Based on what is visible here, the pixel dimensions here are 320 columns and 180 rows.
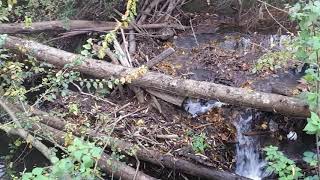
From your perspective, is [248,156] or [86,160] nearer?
[86,160]

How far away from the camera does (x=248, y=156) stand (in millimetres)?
5590

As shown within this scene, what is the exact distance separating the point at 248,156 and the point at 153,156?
4.16 ft

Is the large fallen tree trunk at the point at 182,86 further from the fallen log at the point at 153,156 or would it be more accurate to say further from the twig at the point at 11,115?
the twig at the point at 11,115

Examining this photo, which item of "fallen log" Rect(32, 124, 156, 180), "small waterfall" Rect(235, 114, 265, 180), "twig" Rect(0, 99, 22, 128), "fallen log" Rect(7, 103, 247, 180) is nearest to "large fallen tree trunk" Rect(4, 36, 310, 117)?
"small waterfall" Rect(235, 114, 265, 180)

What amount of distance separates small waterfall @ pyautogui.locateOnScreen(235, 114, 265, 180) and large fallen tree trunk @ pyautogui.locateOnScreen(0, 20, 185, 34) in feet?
9.67

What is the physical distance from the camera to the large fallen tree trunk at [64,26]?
7.12 meters

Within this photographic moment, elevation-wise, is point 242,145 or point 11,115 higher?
point 11,115

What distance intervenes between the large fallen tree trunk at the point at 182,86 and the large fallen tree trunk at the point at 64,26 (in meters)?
0.51

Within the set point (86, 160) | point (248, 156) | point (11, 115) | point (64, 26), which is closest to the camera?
point (86, 160)

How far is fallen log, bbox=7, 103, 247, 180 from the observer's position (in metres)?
4.98

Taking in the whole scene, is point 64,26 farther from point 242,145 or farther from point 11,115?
point 242,145

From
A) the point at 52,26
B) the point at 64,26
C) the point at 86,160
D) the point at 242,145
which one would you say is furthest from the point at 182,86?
the point at 52,26

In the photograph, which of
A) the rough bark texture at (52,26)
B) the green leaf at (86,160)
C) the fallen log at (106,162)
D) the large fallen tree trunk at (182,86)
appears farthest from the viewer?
the rough bark texture at (52,26)

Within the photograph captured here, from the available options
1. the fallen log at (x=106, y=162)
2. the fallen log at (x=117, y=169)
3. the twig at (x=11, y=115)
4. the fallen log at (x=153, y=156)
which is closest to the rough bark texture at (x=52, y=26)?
the fallen log at (x=153, y=156)
